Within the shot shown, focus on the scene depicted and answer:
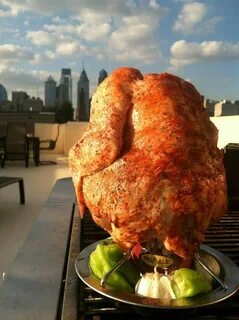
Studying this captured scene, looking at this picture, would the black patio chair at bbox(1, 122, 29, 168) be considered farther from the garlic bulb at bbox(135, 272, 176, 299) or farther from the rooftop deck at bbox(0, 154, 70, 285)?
the garlic bulb at bbox(135, 272, 176, 299)

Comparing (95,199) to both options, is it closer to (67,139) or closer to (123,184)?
(123,184)

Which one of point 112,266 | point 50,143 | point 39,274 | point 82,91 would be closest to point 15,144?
point 50,143

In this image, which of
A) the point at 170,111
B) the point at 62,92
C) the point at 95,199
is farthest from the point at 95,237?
the point at 62,92

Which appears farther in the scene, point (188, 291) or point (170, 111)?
point (170, 111)

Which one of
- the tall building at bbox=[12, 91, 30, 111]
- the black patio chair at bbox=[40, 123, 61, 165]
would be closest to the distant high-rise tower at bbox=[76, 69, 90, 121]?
the black patio chair at bbox=[40, 123, 61, 165]

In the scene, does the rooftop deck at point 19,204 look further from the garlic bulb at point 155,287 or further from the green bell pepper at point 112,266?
the garlic bulb at point 155,287

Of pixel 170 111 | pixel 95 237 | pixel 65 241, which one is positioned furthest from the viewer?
pixel 95 237

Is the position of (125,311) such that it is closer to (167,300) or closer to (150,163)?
(167,300)

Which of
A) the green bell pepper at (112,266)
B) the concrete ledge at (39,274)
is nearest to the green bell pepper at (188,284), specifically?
the green bell pepper at (112,266)
